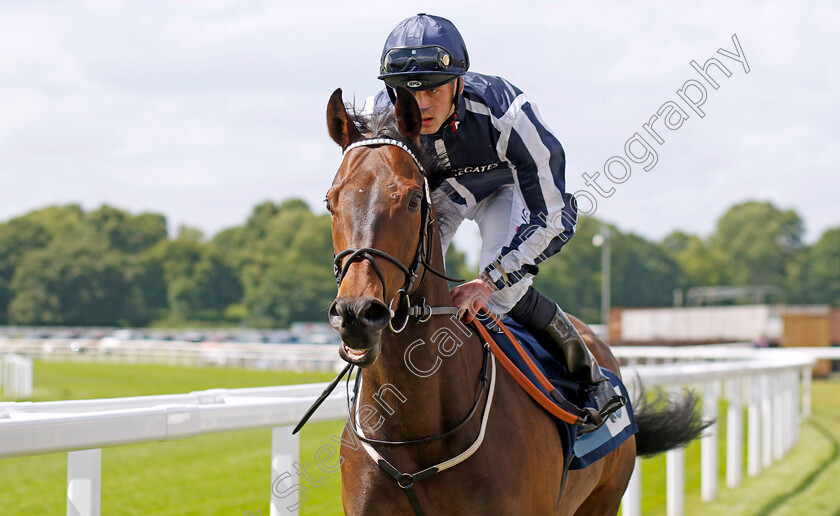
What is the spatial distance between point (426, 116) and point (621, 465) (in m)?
1.91

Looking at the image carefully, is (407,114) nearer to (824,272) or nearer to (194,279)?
(194,279)

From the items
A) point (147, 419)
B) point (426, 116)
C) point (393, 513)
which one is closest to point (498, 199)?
point (426, 116)

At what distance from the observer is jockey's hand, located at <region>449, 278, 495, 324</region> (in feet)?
7.93

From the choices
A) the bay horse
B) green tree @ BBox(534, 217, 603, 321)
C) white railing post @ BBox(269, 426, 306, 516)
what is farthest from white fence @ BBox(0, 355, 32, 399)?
green tree @ BBox(534, 217, 603, 321)

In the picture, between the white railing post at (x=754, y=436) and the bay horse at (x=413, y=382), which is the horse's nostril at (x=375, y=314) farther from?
the white railing post at (x=754, y=436)

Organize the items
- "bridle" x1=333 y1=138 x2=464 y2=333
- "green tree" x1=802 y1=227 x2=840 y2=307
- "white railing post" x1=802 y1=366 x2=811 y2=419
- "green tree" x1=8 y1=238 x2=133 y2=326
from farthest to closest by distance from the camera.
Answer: "green tree" x1=802 y1=227 x2=840 y2=307, "green tree" x1=8 y1=238 x2=133 y2=326, "white railing post" x1=802 y1=366 x2=811 y2=419, "bridle" x1=333 y1=138 x2=464 y2=333

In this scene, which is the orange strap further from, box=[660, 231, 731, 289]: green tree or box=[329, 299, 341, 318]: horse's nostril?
box=[660, 231, 731, 289]: green tree

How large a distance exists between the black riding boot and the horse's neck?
1.94 feet

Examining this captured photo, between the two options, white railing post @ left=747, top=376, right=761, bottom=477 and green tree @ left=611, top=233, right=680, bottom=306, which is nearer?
white railing post @ left=747, top=376, right=761, bottom=477

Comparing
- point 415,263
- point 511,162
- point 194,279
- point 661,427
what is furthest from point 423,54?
point 194,279

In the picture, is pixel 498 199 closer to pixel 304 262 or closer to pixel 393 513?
pixel 393 513

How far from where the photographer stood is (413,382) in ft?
7.39

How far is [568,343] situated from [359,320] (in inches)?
55.0

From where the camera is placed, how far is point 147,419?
249cm
